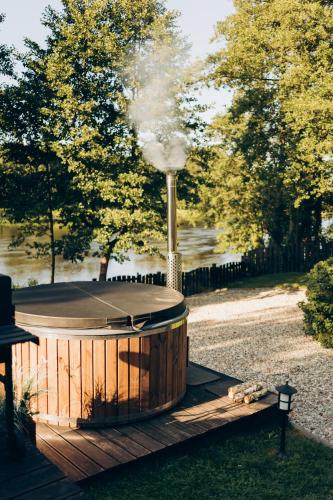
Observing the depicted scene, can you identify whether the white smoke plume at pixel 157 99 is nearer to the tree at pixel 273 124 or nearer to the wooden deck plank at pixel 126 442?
the tree at pixel 273 124

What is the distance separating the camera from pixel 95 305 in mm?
6652

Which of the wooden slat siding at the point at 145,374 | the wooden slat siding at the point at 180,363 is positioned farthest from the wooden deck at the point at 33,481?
the wooden slat siding at the point at 180,363

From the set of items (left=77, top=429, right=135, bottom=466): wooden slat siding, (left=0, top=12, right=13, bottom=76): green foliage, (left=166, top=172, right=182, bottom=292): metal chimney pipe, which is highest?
(left=0, top=12, right=13, bottom=76): green foliage

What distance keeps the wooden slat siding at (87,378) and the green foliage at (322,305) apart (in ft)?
20.3

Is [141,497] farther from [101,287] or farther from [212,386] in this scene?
[101,287]

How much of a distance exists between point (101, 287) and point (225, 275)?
10280 mm

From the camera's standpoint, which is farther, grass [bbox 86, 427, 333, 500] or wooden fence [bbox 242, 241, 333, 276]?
wooden fence [bbox 242, 241, 333, 276]

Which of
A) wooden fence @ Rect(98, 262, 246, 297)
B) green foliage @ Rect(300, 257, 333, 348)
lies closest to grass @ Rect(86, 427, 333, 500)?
green foliage @ Rect(300, 257, 333, 348)

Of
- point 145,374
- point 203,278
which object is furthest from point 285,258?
point 145,374

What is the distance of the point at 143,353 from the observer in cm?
609

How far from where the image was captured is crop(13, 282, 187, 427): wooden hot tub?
5.86 meters

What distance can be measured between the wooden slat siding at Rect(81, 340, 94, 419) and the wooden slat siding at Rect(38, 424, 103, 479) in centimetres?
45

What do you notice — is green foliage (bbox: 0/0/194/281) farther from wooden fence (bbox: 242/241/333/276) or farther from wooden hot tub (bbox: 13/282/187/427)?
wooden hot tub (bbox: 13/282/187/427)

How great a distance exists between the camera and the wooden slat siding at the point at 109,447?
17.5 ft
